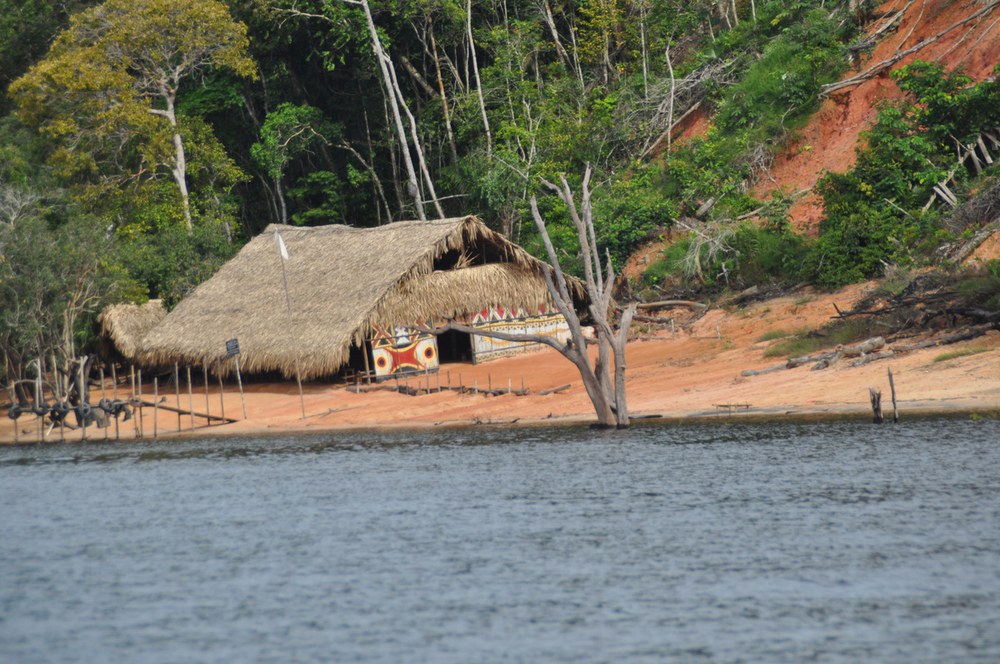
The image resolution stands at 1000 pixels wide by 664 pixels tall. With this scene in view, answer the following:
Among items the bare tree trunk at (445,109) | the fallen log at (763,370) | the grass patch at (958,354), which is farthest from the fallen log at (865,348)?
the bare tree trunk at (445,109)

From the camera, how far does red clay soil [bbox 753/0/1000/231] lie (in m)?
28.9

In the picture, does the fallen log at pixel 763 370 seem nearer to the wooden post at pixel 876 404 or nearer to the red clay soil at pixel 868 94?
the wooden post at pixel 876 404

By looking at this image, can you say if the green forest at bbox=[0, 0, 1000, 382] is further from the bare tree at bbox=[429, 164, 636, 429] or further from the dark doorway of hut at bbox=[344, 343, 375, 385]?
the bare tree at bbox=[429, 164, 636, 429]

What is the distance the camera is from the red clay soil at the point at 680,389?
19.3 metres

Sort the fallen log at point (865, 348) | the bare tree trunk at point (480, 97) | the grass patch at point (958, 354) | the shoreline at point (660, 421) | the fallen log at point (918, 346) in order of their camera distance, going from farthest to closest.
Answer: the bare tree trunk at point (480, 97)
the fallen log at point (865, 348)
the fallen log at point (918, 346)
the grass patch at point (958, 354)
the shoreline at point (660, 421)

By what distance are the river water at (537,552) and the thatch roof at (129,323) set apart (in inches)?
399

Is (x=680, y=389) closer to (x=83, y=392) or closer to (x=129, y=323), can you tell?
(x=83, y=392)

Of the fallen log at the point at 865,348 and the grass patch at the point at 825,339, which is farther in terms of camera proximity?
the grass patch at the point at 825,339

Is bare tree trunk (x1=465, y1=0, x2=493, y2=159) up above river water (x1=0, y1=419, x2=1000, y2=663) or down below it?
above

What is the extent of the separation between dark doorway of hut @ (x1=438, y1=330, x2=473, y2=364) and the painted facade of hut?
3 cm

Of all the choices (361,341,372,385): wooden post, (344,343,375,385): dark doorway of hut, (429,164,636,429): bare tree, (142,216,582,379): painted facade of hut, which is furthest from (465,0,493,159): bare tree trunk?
(429,164,636,429): bare tree

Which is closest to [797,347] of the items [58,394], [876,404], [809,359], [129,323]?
[809,359]

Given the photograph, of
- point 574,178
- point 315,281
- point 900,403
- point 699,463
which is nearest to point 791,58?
point 574,178

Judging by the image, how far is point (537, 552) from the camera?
13.2 metres
